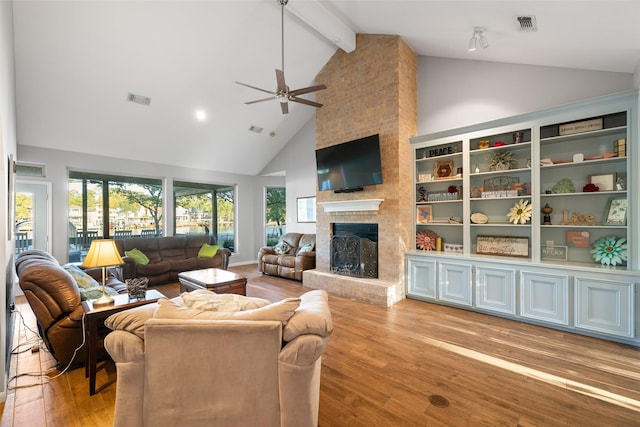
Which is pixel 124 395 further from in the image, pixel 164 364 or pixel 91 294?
pixel 91 294


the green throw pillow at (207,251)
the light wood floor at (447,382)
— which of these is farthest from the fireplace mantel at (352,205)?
the green throw pillow at (207,251)

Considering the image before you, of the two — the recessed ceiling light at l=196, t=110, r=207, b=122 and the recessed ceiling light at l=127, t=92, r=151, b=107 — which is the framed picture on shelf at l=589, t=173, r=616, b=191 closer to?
the recessed ceiling light at l=196, t=110, r=207, b=122

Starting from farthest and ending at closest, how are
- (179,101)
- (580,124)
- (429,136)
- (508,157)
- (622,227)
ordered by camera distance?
1. (179,101)
2. (429,136)
3. (508,157)
4. (580,124)
5. (622,227)

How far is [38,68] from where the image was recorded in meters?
3.94

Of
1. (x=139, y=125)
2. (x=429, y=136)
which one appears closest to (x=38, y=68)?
(x=139, y=125)

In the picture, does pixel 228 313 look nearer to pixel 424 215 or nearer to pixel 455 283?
pixel 455 283

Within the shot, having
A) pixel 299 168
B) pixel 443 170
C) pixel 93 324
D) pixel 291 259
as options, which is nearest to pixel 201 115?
pixel 299 168

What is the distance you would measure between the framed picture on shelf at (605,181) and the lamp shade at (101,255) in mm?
5030

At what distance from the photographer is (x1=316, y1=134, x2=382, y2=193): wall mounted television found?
177 inches

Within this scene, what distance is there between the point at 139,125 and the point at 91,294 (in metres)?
3.80

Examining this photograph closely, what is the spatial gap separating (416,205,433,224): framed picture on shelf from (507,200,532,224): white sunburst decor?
3.67 ft

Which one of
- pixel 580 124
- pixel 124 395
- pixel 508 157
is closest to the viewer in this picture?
pixel 124 395

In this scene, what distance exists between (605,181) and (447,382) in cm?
301

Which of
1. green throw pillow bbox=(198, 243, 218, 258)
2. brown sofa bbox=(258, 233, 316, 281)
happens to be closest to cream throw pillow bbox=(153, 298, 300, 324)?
brown sofa bbox=(258, 233, 316, 281)
